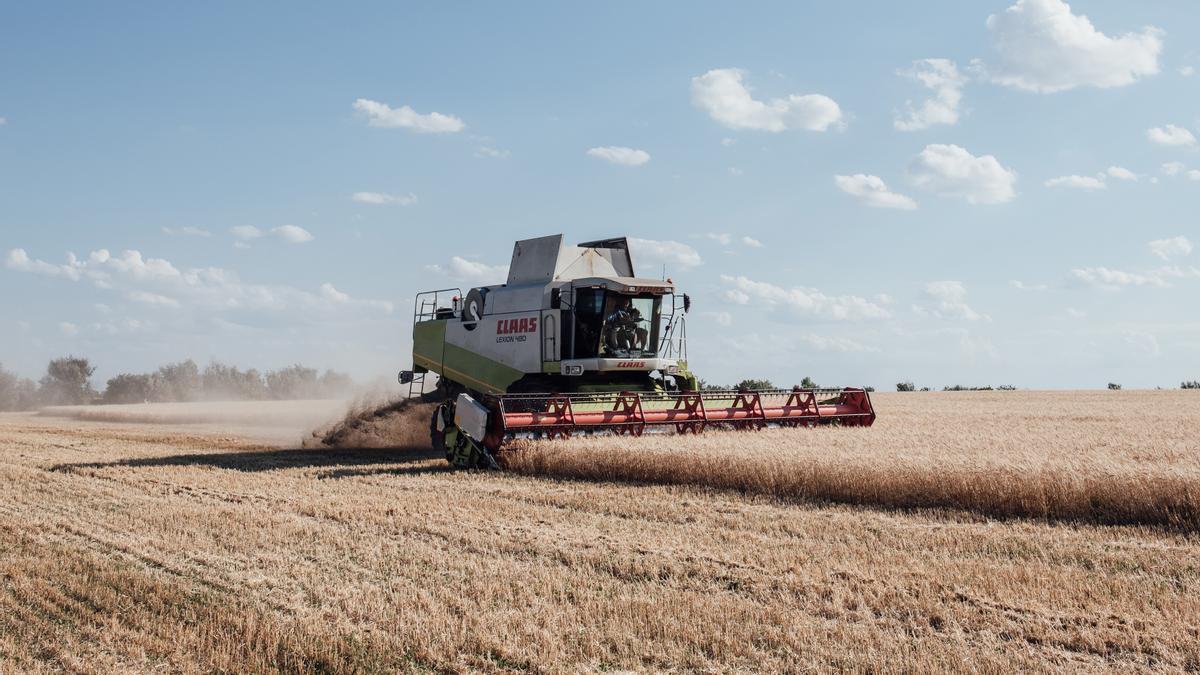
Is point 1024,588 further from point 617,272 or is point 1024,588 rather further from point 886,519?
point 617,272

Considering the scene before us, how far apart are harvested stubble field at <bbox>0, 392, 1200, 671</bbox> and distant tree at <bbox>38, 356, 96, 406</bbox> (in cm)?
4591

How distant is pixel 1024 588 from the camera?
19.4 feet

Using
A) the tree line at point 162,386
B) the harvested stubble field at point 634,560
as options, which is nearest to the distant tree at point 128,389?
the tree line at point 162,386

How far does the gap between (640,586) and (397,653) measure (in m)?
1.75

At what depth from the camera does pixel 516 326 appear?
51.3 ft

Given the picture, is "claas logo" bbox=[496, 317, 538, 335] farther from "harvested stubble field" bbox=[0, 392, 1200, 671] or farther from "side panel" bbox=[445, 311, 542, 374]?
"harvested stubble field" bbox=[0, 392, 1200, 671]

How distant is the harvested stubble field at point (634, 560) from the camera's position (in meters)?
4.89

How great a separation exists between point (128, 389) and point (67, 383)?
10.1ft

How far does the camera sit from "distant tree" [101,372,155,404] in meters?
54.5

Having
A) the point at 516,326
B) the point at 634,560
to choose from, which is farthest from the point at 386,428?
the point at 634,560

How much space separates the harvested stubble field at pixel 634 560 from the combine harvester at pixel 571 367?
0.97 m

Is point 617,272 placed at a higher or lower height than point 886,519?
higher

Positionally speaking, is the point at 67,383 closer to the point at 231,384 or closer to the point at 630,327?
the point at 231,384

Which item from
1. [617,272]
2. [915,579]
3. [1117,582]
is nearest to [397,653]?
[915,579]
